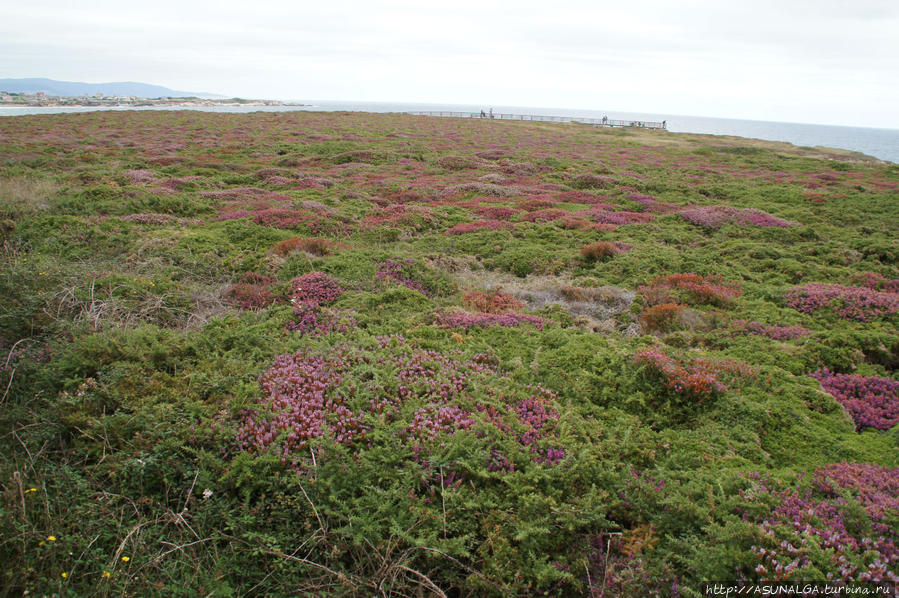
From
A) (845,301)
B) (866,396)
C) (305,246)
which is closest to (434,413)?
(866,396)

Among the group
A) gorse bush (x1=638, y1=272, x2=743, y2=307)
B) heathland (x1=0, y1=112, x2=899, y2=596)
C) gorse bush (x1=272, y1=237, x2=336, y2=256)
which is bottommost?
heathland (x1=0, y1=112, x2=899, y2=596)

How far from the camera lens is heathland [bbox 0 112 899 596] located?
3.91 metres

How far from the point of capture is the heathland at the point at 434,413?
12.8 feet

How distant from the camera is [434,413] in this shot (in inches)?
223

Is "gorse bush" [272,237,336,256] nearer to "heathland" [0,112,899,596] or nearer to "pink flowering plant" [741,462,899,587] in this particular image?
"heathland" [0,112,899,596]

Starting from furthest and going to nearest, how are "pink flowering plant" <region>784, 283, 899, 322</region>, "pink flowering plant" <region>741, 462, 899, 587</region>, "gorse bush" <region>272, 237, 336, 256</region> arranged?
"gorse bush" <region>272, 237, 336, 256</region>, "pink flowering plant" <region>784, 283, 899, 322</region>, "pink flowering plant" <region>741, 462, 899, 587</region>

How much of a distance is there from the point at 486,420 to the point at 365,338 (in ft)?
9.27

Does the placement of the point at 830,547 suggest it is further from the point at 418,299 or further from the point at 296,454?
the point at 418,299

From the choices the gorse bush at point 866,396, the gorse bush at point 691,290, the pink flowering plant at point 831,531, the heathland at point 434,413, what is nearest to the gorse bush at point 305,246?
the heathland at point 434,413

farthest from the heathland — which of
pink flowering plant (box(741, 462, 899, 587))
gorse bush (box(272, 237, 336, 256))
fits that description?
gorse bush (box(272, 237, 336, 256))

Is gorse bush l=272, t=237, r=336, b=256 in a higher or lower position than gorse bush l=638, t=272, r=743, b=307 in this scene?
higher

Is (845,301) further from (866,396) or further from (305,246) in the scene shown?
(305,246)

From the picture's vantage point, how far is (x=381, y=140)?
40.2 metres

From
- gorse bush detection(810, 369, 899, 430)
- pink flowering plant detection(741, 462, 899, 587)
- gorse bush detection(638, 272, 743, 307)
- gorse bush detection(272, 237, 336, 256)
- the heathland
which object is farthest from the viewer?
gorse bush detection(272, 237, 336, 256)
